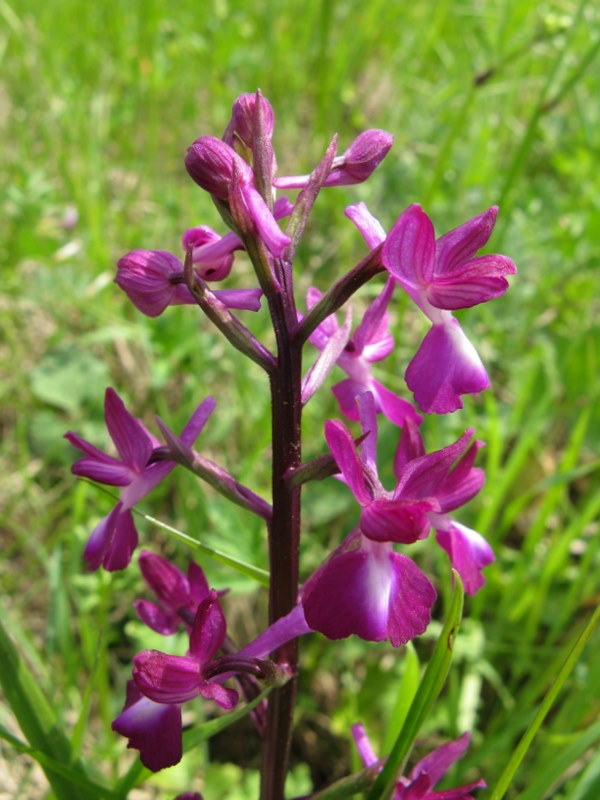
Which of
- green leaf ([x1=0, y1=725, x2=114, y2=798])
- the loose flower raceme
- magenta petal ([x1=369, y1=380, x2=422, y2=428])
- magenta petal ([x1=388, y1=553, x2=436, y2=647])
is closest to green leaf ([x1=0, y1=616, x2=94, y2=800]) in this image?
green leaf ([x1=0, y1=725, x2=114, y2=798])

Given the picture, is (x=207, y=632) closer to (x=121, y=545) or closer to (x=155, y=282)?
(x=121, y=545)

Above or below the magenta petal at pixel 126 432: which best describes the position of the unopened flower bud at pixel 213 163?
above

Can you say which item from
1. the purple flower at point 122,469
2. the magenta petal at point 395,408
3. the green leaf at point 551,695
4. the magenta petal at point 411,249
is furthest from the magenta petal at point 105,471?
the green leaf at point 551,695

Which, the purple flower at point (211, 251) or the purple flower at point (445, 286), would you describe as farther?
the purple flower at point (211, 251)

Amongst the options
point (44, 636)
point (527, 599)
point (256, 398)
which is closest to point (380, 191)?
point (256, 398)

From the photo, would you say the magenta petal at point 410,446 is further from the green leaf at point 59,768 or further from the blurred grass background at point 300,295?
the green leaf at point 59,768

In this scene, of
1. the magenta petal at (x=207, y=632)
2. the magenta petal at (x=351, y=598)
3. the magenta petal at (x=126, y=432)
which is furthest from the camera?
the magenta petal at (x=126, y=432)

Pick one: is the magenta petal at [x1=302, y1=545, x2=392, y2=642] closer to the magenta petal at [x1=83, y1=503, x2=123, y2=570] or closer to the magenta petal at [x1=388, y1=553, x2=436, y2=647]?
the magenta petal at [x1=388, y1=553, x2=436, y2=647]

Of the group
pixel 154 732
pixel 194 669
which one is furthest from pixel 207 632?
pixel 154 732
